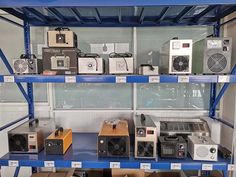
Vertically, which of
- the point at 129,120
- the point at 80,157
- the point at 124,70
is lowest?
the point at 80,157

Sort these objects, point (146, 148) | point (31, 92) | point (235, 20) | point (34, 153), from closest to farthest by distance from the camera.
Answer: point (146, 148)
point (34, 153)
point (235, 20)
point (31, 92)

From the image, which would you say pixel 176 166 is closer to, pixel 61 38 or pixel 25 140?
pixel 25 140

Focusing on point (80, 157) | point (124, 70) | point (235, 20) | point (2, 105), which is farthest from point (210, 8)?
point (2, 105)

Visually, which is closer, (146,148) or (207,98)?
(146,148)

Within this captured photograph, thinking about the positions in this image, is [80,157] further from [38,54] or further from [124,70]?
[38,54]

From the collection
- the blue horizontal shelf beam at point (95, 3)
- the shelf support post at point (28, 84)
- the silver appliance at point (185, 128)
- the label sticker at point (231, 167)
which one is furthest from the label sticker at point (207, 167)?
the shelf support post at point (28, 84)

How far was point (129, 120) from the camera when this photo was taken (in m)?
2.25

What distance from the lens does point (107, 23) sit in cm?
212

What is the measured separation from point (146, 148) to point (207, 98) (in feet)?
3.58

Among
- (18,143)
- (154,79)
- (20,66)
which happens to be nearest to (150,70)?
(154,79)

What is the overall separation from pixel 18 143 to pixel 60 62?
0.76 meters

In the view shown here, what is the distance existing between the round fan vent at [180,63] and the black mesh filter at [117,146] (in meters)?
0.70

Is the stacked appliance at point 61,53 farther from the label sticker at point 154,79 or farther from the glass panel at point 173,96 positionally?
the glass panel at point 173,96

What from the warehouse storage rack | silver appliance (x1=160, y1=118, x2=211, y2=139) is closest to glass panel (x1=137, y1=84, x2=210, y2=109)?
the warehouse storage rack
